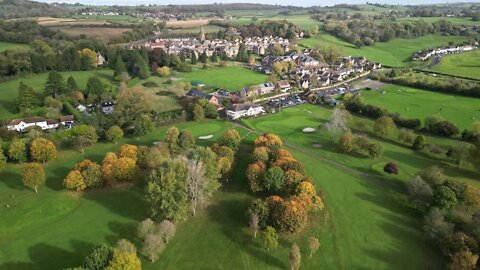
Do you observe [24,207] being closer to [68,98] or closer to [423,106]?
[68,98]

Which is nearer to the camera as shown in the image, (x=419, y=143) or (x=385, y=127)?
(x=419, y=143)

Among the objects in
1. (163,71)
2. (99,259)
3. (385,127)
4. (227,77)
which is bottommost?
(227,77)

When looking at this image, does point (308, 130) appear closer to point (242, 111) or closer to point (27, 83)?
point (242, 111)

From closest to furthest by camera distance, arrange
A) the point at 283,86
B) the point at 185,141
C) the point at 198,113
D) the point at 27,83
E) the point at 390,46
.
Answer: the point at 185,141
the point at 198,113
the point at 27,83
the point at 283,86
the point at 390,46

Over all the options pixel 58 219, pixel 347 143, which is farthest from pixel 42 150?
pixel 347 143

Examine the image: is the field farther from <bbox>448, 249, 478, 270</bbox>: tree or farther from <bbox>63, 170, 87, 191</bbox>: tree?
<bbox>448, 249, 478, 270</bbox>: tree

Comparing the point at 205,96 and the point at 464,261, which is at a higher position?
the point at 464,261

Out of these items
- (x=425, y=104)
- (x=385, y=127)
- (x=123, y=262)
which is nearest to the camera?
(x=123, y=262)

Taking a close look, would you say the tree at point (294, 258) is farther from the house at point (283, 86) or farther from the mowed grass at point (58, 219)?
the house at point (283, 86)
